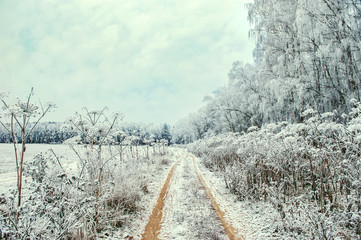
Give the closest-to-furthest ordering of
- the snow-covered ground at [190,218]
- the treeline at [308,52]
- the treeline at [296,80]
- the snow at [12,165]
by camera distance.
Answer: the snow-covered ground at [190,218]
the snow at [12,165]
the treeline at [296,80]
the treeline at [308,52]

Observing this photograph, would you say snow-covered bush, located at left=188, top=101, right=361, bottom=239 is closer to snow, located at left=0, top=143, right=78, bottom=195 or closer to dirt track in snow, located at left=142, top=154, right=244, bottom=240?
dirt track in snow, located at left=142, top=154, right=244, bottom=240

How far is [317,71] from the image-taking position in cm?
914

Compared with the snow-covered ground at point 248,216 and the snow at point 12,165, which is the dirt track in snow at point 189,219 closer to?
the snow-covered ground at point 248,216

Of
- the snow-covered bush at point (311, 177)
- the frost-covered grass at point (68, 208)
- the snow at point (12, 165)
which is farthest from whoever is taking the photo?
the snow at point (12, 165)

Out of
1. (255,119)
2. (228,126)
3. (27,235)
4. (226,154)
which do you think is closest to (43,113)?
(27,235)

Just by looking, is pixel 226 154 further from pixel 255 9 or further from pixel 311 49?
pixel 255 9

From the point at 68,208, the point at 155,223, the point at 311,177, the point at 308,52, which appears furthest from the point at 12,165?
the point at 308,52

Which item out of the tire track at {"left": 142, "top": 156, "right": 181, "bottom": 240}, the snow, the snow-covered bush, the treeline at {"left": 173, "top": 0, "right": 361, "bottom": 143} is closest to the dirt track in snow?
the tire track at {"left": 142, "top": 156, "right": 181, "bottom": 240}

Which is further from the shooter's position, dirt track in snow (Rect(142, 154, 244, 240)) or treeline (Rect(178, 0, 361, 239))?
treeline (Rect(178, 0, 361, 239))

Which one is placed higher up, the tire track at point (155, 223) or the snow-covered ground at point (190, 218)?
the snow-covered ground at point (190, 218)

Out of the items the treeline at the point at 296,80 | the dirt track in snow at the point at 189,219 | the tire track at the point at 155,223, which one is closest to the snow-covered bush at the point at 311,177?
the treeline at the point at 296,80

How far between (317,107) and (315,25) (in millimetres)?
3732

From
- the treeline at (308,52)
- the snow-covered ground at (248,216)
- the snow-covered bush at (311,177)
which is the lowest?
the snow-covered ground at (248,216)

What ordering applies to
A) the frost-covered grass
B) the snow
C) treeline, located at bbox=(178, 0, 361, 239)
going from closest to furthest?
the frost-covered grass
the snow
treeline, located at bbox=(178, 0, 361, 239)
